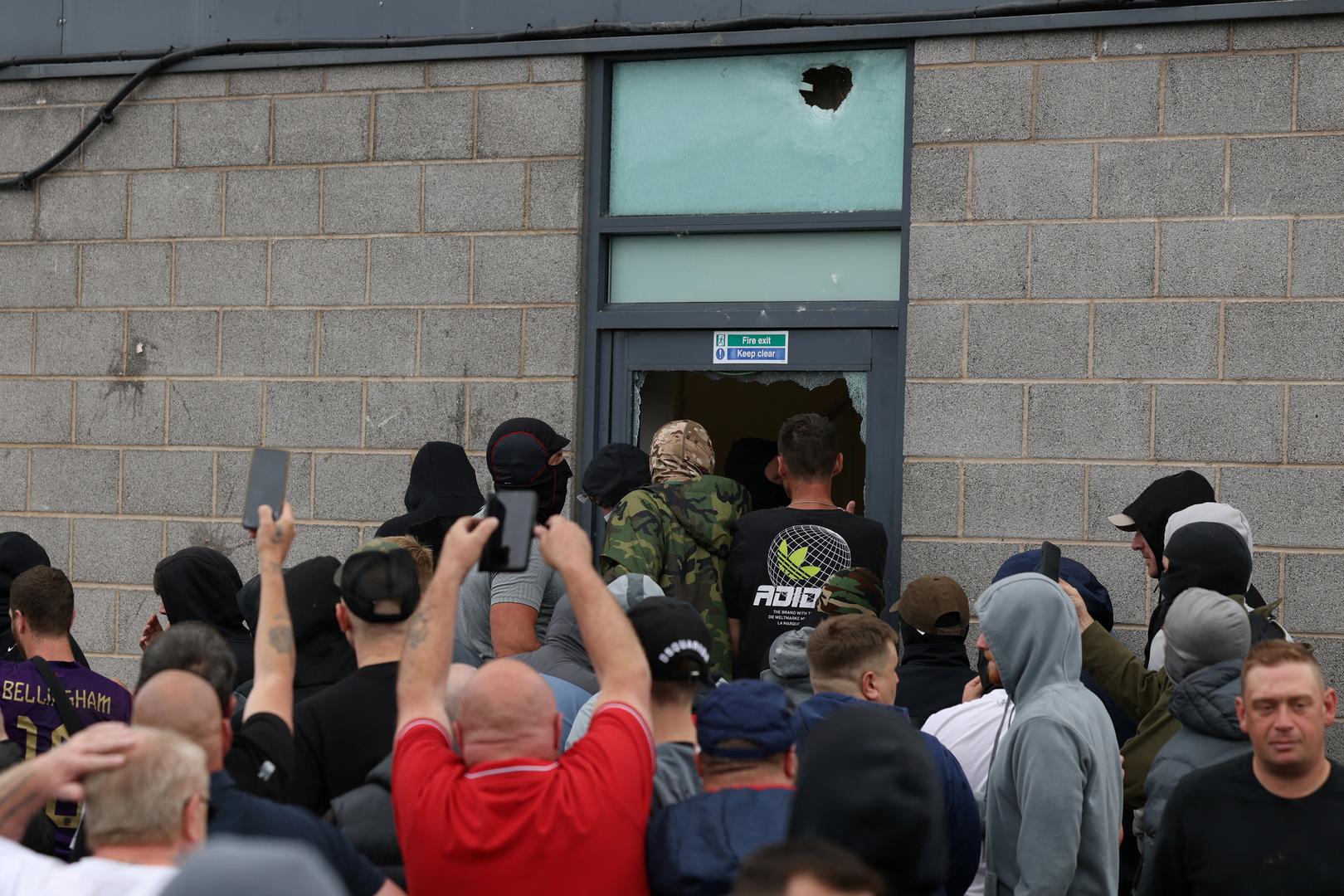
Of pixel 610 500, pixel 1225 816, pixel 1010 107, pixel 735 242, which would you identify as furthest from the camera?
pixel 735 242

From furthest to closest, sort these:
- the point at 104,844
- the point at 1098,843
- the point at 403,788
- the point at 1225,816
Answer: the point at 1098,843, the point at 1225,816, the point at 403,788, the point at 104,844

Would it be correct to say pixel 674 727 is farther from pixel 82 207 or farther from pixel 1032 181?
pixel 82 207

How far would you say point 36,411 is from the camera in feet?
27.5

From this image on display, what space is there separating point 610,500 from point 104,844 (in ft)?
12.9

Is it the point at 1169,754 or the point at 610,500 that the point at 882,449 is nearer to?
the point at 610,500

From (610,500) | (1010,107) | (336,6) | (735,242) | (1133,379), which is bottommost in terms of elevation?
(610,500)

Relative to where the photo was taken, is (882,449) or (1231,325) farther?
(882,449)

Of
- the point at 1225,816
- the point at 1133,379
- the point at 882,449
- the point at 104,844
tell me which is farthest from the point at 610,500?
the point at 104,844

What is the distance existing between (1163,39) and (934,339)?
1.68 metres

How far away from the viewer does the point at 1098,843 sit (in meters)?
4.26

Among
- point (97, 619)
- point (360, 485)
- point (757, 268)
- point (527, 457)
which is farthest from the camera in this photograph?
point (97, 619)

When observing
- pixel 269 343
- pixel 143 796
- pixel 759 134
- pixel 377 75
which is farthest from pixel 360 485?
pixel 143 796

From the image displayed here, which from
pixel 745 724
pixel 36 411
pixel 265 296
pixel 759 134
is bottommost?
pixel 745 724

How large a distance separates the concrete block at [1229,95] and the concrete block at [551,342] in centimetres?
295
